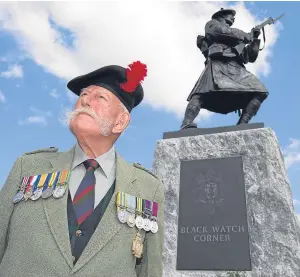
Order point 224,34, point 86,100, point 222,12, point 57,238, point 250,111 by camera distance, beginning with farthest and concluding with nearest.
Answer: point 222,12 → point 224,34 → point 250,111 → point 86,100 → point 57,238

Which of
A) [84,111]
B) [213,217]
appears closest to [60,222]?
[84,111]

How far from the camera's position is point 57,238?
1456 mm

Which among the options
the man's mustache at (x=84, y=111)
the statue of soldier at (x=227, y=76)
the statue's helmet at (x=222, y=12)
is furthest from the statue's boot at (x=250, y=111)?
the man's mustache at (x=84, y=111)

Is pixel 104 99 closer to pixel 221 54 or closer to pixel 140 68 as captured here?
pixel 140 68

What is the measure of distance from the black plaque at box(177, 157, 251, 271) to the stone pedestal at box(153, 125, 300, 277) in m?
0.07

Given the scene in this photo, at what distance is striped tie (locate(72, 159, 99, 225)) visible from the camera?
157cm

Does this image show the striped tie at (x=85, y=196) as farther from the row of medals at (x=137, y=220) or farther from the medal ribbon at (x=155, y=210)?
the medal ribbon at (x=155, y=210)

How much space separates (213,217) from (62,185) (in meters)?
3.39

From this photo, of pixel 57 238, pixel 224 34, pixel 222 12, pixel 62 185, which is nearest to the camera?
pixel 57 238

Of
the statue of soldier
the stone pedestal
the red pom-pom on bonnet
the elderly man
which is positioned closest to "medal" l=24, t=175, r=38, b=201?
the elderly man

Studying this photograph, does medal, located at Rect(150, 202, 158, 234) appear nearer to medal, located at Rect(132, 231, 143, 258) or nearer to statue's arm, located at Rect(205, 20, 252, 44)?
medal, located at Rect(132, 231, 143, 258)

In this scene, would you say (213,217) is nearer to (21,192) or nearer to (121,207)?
(121,207)

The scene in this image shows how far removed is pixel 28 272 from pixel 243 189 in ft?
12.0

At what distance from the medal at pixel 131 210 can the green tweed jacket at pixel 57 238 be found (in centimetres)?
3
